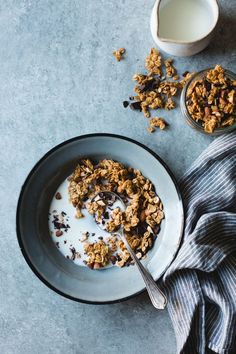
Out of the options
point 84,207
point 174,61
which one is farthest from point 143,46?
point 84,207

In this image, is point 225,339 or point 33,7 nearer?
point 225,339

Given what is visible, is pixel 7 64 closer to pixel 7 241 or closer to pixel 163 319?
pixel 7 241

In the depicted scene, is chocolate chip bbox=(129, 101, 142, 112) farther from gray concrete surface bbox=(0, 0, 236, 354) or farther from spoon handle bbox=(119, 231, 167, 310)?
spoon handle bbox=(119, 231, 167, 310)

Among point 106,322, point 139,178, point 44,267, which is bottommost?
point 106,322

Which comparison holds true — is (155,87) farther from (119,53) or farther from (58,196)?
(58,196)

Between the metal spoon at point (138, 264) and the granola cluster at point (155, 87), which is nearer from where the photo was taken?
the metal spoon at point (138, 264)

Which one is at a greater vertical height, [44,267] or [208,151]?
[208,151]

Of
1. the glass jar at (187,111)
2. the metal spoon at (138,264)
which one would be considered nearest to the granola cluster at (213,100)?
the glass jar at (187,111)

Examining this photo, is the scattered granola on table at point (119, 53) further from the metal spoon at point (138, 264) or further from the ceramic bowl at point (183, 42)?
the metal spoon at point (138, 264)
